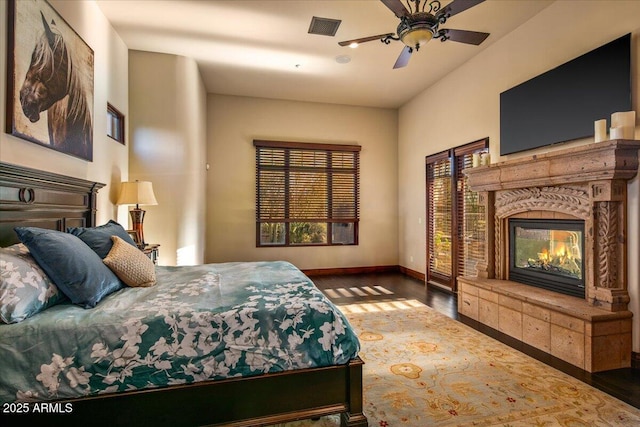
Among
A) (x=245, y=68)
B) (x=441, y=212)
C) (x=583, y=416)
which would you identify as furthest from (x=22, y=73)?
(x=441, y=212)

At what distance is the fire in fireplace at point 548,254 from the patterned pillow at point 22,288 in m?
4.04

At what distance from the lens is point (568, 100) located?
322cm

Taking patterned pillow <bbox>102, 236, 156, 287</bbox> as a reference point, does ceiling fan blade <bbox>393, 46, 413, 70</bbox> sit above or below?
above

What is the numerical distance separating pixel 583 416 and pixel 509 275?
2.02 m

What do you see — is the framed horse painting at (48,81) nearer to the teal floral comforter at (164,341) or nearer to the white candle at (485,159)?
the teal floral comforter at (164,341)

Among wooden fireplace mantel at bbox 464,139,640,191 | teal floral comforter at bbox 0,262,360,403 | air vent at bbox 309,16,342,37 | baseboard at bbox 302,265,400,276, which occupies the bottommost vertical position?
baseboard at bbox 302,265,400,276

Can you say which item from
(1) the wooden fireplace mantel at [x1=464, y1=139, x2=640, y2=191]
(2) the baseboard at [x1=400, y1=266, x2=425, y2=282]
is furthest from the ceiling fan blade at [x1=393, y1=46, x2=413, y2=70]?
(2) the baseboard at [x1=400, y1=266, x2=425, y2=282]

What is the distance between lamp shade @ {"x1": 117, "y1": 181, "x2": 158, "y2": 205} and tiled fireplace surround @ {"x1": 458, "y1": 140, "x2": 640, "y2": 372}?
3.86 m

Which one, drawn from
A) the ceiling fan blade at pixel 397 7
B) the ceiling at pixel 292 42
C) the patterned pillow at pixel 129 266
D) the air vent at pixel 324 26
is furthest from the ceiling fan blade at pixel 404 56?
the patterned pillow at pixel 129 266

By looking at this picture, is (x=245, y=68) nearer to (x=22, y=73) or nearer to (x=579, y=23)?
(x=22, y=73)

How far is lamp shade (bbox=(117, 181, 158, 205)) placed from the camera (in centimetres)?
364

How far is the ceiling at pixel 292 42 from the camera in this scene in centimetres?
348

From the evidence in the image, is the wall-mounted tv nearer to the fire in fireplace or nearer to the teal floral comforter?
the fire in fireplace

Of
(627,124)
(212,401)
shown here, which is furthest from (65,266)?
(627,124)
